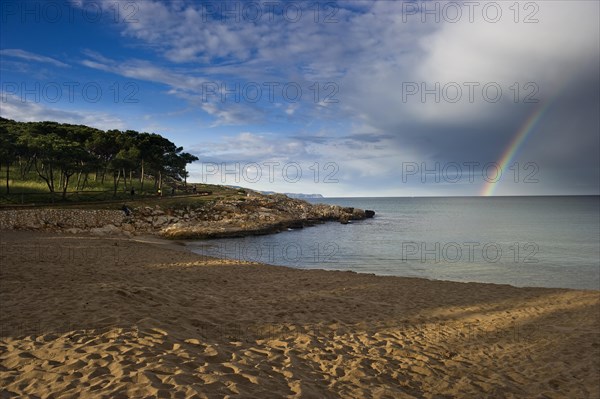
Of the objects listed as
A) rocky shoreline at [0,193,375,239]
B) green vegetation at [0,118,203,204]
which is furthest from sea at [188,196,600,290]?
green vegetation at [0,118,203,204]

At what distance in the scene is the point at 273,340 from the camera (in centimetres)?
815

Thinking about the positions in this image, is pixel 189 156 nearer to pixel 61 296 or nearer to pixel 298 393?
pixel 61 296

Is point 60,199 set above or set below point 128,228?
above

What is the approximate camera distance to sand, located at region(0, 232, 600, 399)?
18.1 ft

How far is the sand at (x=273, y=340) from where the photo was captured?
18.1ft

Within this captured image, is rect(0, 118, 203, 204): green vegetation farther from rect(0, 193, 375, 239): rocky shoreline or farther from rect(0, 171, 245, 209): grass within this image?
rect(0, 193, 375, 239): rocky shoreline

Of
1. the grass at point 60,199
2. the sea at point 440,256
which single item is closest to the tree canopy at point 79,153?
the grass at point 60,199

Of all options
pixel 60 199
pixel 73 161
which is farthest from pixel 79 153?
pixel 60 199

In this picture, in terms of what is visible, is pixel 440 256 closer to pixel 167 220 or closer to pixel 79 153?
pixel 167 220

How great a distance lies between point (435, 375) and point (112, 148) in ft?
254

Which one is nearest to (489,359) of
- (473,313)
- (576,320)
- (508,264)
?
(473,313)

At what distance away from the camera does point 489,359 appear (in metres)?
8.69

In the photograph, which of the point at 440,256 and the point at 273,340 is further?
the point at 440,256

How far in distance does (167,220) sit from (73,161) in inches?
671
